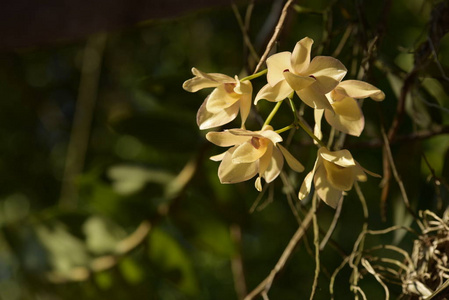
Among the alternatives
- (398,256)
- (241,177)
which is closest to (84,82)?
(398,256)

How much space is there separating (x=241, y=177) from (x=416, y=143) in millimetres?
295

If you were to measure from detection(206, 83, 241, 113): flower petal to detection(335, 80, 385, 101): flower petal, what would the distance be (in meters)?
0.06

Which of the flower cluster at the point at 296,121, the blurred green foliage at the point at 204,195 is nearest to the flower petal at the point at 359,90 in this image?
the flower cluster at the point at 296,121

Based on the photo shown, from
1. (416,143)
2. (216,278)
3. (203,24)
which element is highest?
(416,143)

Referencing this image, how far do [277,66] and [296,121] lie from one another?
50 mm

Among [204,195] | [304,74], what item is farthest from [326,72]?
[204,195]

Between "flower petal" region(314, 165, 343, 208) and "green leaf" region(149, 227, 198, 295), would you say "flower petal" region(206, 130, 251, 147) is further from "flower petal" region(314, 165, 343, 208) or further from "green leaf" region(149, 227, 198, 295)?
"green leaf" region(149, 227, 198, 295)

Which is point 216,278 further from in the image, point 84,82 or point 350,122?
point 350,122

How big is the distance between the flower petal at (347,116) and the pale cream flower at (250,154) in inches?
1.5

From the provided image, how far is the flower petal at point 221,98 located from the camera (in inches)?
14.4

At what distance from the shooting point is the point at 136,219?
79 centimetres

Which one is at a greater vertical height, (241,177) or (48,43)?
(241,177)

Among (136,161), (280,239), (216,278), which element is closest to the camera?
(136,161)

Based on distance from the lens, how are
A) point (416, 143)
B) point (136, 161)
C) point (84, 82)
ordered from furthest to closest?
point (84, 82) < point (136, 161) < point (416, 143)
